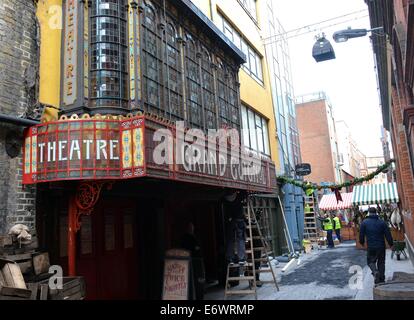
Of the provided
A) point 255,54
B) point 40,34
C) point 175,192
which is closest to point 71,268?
point 175,192

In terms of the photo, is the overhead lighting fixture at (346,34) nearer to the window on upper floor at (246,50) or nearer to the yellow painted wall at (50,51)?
the yellow painted wall at (50,51)

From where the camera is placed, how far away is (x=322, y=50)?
10922mm

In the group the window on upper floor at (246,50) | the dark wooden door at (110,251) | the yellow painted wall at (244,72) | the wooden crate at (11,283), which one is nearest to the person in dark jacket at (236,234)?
the dark wooden door at (110,251)

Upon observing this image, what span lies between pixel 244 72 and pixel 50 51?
11198mm

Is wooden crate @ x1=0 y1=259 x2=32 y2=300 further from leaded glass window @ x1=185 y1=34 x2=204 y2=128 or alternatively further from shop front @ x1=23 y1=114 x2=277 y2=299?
leaded glass window @ x1=185 y1=34 x2=204 y2=128

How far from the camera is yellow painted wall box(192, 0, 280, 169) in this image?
50.7ft

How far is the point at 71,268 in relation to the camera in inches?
238

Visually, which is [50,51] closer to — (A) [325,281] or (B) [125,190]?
(B) [125,190]

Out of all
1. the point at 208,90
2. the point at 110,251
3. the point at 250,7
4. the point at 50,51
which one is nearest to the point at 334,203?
the point at 250,7

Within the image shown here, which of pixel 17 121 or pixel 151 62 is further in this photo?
pixel 151 62

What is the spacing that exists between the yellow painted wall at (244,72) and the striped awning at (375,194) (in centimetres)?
444

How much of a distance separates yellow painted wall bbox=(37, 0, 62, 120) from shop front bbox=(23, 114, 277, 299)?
89 cm

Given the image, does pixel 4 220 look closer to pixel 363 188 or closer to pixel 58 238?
pixel 58 238
